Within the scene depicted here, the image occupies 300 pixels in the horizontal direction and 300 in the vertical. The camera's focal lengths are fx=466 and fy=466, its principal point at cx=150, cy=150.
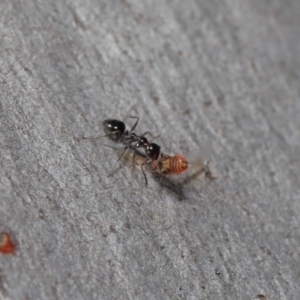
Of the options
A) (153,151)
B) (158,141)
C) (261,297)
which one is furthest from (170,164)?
(261,297)

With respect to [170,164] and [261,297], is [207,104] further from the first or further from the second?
[261,297]

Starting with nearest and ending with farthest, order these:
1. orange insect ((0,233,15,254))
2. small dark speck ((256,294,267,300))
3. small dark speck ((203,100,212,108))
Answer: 1. orange insect ((0,233,15,254))
2. small dark speck ((256,294,267,300))
3. small dark speck ((203,100,212,108))

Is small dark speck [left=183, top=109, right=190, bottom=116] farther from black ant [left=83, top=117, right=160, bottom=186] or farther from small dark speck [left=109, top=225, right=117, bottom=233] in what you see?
small dark speck [left=109, top=225, right=117, bottom=233]

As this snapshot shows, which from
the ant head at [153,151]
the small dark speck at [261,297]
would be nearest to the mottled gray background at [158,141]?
the small dark speck at [261,297]

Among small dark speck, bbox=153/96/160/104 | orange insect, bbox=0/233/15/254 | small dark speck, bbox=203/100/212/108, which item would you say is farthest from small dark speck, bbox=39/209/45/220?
small dark speck, bbox=203/100/212/108

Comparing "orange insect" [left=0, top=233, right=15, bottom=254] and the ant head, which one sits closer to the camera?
"orange insect" [left=0, top=233, right=15, bottom=254]

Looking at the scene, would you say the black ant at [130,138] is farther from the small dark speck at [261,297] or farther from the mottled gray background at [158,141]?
the small dark speck at [261,297]

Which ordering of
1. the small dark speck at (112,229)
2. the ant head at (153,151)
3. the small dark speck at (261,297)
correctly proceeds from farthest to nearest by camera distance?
the ant head at (153,151)
the small dark speck at (261,297)
the small dark speck at (112,229)
